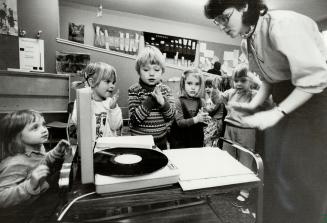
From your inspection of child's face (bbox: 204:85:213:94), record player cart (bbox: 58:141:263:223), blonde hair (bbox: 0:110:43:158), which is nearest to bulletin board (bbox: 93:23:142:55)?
child's face (bbox: 204:85:213:94)

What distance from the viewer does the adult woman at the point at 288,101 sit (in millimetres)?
539

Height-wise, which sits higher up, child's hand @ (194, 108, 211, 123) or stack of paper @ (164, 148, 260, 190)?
child's hand @ (194, 108, 211, 123)

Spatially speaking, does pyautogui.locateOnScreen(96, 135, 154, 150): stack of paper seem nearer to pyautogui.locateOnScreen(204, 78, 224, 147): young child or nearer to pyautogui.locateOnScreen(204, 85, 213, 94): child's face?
pyautogui.locateOnScreen(204, 78, 224, 147): young child

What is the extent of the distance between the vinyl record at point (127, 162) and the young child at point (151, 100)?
0.47 metres

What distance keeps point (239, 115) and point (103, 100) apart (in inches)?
25.4

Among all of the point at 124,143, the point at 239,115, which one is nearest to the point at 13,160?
the point at 124,143

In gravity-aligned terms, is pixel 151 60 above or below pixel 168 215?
above

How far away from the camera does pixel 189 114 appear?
1.10m

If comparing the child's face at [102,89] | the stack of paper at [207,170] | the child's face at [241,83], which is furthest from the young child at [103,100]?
the child's face at [241,83]

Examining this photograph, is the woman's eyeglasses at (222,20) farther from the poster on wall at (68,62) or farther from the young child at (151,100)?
the poster on wall at (68,62)

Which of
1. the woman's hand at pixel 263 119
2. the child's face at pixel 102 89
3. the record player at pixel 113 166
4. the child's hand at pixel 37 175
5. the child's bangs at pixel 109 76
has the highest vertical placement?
the child's bangs at pixel 109 76

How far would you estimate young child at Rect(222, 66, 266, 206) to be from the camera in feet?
2.23

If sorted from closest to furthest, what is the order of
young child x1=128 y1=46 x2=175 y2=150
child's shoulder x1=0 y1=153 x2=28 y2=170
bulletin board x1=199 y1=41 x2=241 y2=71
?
1. child's shoulder x1=0 y1=153 x2=28 y2=170
2. bulletin board x1=199 y1=41 x2=241 y2=71
3. young child x1=128 y1=46 x2=175 y2=150

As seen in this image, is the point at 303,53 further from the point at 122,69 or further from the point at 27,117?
the point at 122,69
